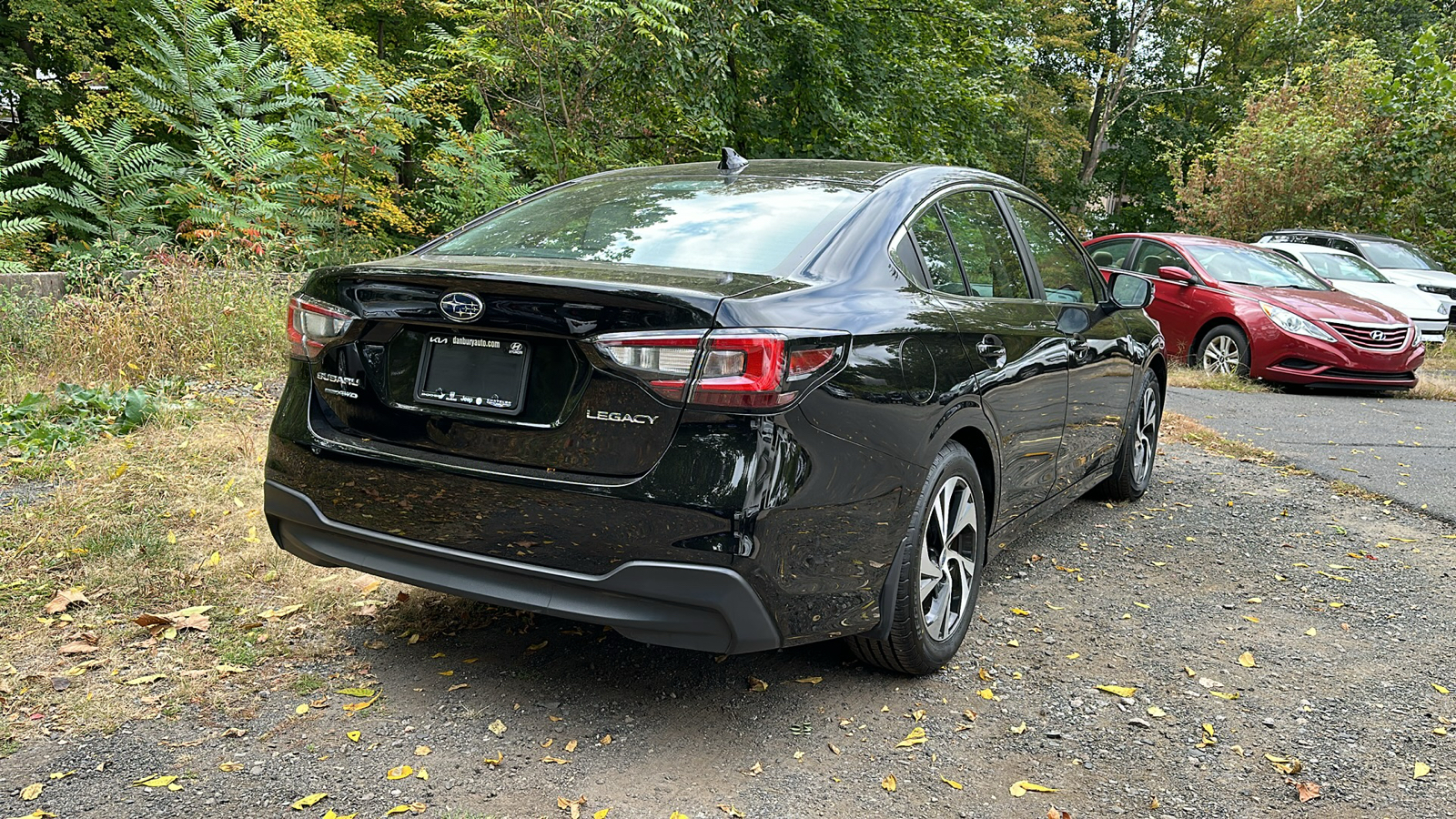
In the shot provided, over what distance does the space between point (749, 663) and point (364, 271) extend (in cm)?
162

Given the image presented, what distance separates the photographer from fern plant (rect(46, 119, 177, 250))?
8.98 meters

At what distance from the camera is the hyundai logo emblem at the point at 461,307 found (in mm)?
2736

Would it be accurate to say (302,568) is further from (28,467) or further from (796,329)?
(796,329)

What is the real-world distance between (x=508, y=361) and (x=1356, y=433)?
24.4 ft

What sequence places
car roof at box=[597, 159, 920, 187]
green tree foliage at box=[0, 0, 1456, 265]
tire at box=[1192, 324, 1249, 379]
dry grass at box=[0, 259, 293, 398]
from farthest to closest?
1. tire at box=[1192, 324, 1249, 379]
2. green tree foliage at box=[0, 0, 1456, 265]
3. dry grass at box=[0, 259, 293, 398]
4. car roof at box=[597, 159, 920, 187]

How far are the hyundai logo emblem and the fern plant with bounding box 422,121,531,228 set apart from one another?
8194mm

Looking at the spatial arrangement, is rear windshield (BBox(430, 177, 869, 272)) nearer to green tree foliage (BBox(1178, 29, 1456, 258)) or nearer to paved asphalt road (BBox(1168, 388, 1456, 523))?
paved asphalt road (BBox(1168, 388, 1456, 523))

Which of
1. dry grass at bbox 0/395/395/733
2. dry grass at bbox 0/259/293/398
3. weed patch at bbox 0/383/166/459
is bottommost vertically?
dry grass at bbox 0/395/395/733

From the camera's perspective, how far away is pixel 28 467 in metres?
4.95

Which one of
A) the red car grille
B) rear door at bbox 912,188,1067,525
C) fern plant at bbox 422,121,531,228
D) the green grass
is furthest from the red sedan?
the green grass

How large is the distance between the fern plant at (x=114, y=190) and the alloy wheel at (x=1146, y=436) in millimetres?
7458

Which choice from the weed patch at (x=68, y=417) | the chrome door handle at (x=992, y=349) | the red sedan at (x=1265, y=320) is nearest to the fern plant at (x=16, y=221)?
the weed patch at (x=68, y=417)

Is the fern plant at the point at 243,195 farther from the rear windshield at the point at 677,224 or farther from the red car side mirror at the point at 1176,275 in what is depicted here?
the red car side mirror at the point at 1176,275

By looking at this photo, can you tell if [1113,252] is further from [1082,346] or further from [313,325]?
[313,325]
